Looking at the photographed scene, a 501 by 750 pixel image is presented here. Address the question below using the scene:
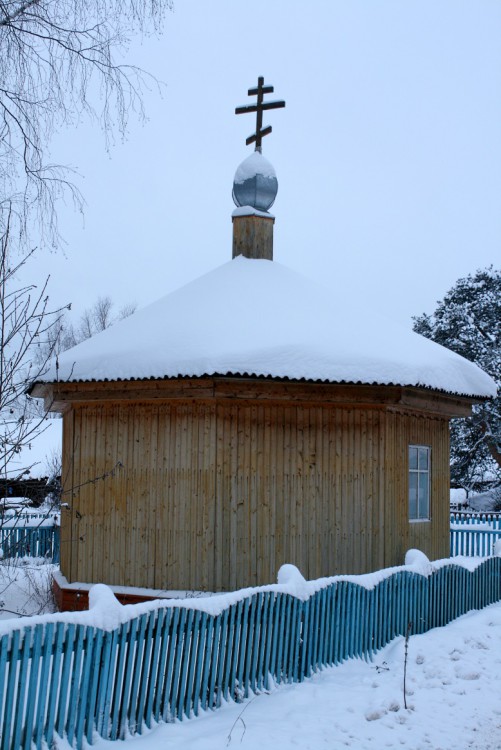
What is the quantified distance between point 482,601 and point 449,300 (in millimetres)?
24700

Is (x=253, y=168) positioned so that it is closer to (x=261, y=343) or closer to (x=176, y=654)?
(x=261, y=343)

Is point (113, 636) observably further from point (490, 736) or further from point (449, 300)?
point (449, 300)

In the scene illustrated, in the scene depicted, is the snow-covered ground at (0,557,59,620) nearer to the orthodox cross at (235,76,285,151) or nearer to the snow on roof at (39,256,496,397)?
the snow on roof at (39,256,496,397)

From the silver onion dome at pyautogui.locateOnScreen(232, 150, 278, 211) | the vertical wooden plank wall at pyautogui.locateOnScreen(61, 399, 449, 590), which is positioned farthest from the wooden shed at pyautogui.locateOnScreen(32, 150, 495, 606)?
the silver onion dome at pyautogui.locateOnScreen(232, 150, 278, 211)

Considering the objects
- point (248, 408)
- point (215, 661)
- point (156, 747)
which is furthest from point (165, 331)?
point (156, 747)

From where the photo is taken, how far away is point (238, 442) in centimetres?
981

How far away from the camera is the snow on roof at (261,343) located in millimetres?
9312

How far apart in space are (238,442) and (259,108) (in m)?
6.33

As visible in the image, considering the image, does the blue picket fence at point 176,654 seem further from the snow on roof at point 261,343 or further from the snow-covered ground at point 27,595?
the snow-covered ground at point 27,595

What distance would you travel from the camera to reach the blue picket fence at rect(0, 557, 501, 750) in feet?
17.3

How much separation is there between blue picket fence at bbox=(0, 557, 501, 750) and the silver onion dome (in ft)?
21.9

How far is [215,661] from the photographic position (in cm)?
665

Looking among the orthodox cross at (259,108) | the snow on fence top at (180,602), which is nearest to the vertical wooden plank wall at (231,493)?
the snow on fence top at (180,602)

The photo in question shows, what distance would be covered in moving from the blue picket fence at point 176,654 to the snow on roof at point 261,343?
2.57 meters
